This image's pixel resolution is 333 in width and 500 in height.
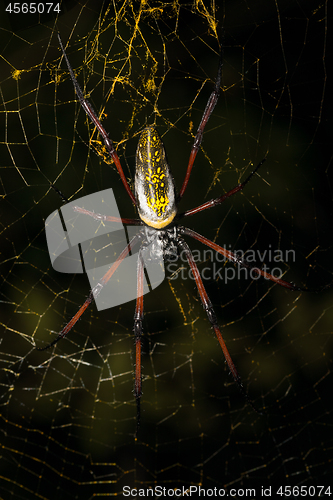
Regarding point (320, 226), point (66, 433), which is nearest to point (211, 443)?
point (66, 433)

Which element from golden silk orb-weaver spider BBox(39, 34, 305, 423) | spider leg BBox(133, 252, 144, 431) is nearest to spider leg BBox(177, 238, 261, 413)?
golden silk orb-weaver spider BBox(39, 34, 305, 423)

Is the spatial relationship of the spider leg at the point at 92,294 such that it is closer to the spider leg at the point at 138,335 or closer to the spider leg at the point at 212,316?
the spider leg at the point at 138,335

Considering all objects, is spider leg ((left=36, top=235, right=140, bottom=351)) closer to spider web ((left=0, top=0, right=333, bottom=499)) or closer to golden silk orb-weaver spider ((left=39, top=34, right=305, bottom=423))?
golden silk orb-weaver spider ((left=39, top=34, right=305, bottom=423))

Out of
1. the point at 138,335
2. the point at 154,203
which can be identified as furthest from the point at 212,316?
the point at 154,203

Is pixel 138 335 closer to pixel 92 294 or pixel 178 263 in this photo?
pixel 92 294

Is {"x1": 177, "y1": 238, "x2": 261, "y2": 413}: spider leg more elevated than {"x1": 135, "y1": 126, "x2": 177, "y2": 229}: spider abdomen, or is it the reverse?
{"x1": 135, "y1": 126, "x2": 177, "y2": 229}: spider abdomen

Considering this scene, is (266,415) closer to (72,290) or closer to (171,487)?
(171,487)

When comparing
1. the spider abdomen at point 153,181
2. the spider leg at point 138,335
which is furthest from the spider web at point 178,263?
the spider abdomen at point 153,181
